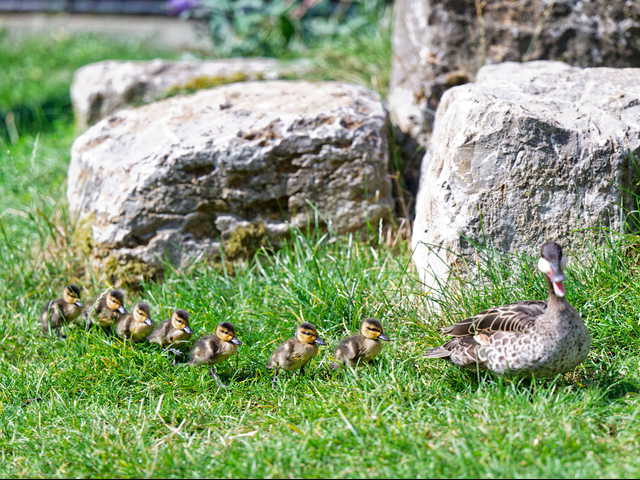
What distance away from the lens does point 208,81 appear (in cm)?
826

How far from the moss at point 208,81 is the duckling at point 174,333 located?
3.27m

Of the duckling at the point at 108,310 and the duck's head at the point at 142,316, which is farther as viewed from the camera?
the duckling at the point at 108,310

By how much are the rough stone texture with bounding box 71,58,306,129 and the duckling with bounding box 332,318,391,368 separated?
166 inches

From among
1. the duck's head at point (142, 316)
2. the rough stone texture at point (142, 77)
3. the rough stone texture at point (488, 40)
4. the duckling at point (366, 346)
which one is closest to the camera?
the duckling at point (366, 346)

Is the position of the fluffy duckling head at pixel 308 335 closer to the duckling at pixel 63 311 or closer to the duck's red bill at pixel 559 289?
the duck's red bill at pixel 559 289

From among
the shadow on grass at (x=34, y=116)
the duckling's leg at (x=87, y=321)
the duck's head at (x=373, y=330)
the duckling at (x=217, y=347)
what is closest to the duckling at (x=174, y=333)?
the duckling at (x=217, y=347)

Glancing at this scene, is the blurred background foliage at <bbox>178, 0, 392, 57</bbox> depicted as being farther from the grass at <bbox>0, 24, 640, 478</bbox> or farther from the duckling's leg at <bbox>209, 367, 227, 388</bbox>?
the duckling's leg at <bbox>209, 367, 227, 388</bbox>

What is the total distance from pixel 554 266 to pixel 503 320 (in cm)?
42

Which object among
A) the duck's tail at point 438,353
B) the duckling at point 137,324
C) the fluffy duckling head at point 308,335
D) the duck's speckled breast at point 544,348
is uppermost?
the duck's speckled breast at point 544,348

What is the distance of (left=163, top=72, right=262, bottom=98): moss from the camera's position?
8.12 m

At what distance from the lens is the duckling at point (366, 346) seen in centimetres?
486

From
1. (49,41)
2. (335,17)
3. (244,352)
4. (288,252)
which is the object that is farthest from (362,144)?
(49,41)

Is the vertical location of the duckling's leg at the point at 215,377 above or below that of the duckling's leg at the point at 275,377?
below

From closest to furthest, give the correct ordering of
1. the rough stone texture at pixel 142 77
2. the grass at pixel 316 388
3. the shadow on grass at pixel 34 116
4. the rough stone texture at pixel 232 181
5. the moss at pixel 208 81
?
the grass at pixel 316 388
the rough stone texture at pixel 232 181
the moss at pixel 208 81
the rough stone texture at pixel 142 77
the shadow on grass at pixel 34 116
